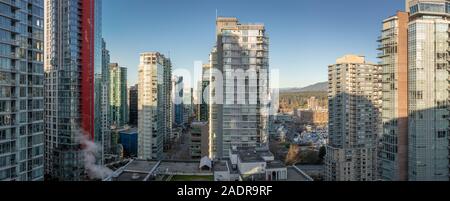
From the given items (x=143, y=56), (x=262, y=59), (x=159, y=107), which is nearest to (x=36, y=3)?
(x=262, y=59)

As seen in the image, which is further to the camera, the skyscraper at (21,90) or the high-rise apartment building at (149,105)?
the high-rise apartment building at (149,105)

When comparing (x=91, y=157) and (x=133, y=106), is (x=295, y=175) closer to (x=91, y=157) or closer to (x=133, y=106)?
(x=91, y=157)

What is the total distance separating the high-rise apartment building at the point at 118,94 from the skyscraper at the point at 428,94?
10.5 meters

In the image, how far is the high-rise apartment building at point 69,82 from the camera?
9008 mm

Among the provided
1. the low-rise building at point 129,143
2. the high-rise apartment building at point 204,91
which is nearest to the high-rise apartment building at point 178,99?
the high-rise apartment building at point 204,91

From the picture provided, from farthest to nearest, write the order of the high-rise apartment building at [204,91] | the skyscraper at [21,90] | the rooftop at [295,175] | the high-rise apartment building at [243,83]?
the high-rise apartment building at [204,91] → the high-rise apartment building at [243,83] → the rooftop at [295,175] → the skyscraper at [21,90]

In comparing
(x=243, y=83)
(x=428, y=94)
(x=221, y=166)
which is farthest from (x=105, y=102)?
(x=428, y=94)

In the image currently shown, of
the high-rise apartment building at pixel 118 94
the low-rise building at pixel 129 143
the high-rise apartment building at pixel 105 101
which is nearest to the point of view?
the high-rise apartment building at pixel 105 101

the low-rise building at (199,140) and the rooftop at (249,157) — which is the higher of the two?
the rooftop at (249,157)

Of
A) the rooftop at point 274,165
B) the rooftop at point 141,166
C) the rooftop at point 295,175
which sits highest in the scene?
the rooftop at point 274,165

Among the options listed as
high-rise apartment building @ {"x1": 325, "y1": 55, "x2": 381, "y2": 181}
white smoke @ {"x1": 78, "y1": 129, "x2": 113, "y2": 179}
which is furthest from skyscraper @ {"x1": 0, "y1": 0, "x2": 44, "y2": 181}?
high-rise apartment building @ {"x1": 325, "y1": 55, "x2": 381, "y2": 181}

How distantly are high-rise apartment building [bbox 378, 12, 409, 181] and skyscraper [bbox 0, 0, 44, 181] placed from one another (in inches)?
189

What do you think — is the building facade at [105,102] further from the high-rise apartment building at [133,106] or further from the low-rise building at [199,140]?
the low-rise building at [199,140]
